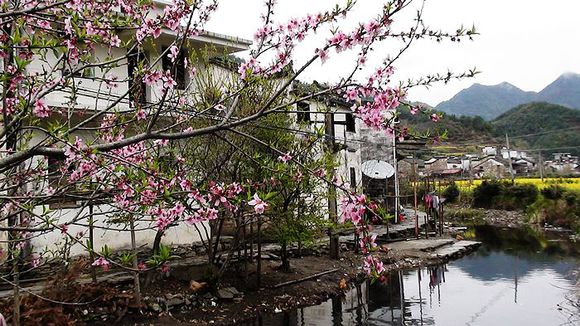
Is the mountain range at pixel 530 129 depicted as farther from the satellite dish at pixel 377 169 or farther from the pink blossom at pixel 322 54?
the pink blossom at pixel 322 54

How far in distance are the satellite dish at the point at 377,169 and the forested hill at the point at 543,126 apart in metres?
37.7

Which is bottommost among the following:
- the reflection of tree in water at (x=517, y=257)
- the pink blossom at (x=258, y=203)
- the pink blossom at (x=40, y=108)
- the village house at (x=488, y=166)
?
the reflection of tree in water at (x=517, y=257)

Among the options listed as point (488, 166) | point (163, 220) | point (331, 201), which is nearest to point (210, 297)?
point (331, 201)

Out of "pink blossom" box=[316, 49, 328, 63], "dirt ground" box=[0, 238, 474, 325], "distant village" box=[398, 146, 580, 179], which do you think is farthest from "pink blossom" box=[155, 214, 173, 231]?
"distant village" box=[398, 146, 580, 179]

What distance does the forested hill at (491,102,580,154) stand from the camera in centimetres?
5622

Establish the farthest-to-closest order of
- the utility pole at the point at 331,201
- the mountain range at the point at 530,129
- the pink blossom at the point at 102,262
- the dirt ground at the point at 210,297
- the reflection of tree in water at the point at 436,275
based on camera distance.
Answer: the mountain range at the point at 530,129, the reflection of tree in water at the point at 436,275, the utility pole at the point at 331,201, the dirt ground at the point at 210,297, the pink blossom at the point at 102,262

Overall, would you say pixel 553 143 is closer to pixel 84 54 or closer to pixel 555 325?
pixel 555 325

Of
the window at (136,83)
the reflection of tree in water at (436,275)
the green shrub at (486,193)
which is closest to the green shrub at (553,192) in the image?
the green shrub at (486,193)

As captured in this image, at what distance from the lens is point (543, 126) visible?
60.7 meters

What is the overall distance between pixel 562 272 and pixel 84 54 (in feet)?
48.6

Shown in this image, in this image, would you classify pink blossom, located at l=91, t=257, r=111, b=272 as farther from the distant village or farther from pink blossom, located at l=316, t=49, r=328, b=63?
the distant village

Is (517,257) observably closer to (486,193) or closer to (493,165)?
(486,193)

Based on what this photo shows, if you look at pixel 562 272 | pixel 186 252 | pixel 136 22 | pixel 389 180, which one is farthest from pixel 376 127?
pixel 389 180

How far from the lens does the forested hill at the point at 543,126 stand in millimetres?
56219
